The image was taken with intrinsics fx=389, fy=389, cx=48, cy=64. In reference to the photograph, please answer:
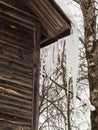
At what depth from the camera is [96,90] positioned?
870 cm

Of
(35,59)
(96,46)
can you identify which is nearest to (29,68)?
(35,59)

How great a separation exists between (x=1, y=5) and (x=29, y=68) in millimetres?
1196

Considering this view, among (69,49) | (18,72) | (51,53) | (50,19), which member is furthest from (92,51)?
(18,72)

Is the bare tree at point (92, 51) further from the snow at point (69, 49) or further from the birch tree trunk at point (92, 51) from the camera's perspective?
the snow at point (69, 49)

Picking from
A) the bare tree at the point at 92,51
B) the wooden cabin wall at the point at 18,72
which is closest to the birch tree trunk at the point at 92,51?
the bare tree at the point at 92,51

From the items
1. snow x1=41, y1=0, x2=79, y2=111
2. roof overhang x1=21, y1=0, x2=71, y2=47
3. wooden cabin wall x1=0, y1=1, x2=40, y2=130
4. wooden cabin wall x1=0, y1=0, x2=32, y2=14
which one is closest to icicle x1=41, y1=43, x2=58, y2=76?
snow x1=41, y1=0, x2=79, y2=111

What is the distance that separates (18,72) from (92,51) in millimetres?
3089

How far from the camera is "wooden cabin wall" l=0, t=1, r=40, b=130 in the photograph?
6.29 m

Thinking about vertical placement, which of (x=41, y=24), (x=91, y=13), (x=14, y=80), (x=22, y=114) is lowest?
(x=22, y=114)

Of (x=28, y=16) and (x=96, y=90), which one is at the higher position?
(x=28, y=16)

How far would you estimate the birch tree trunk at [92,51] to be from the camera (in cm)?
862

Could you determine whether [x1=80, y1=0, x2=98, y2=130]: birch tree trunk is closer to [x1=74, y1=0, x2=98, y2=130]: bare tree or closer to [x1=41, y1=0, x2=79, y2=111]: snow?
[x1=74, y1=0, x2=98, y2=130]: bare tree

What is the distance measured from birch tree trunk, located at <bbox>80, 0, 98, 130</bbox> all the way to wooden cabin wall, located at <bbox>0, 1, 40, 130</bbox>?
7.10 ft

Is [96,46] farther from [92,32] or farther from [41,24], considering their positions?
[41,24]
